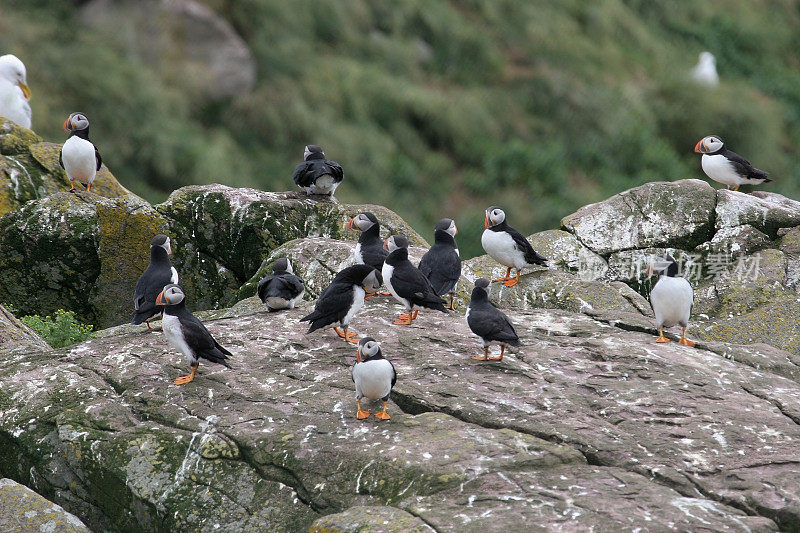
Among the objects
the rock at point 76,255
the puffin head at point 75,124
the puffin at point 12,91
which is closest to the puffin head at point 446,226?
the rock at point 76,255

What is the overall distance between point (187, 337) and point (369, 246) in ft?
7.69

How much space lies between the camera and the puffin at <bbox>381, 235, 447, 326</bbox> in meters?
7.70

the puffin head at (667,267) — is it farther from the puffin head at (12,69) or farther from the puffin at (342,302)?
the puffin head at (12,69)

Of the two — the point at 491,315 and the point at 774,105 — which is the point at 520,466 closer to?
the point at 491,315

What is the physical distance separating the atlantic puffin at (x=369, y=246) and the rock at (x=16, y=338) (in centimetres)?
265

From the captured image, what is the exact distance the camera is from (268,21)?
22859 mm

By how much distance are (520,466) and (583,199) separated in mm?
16297

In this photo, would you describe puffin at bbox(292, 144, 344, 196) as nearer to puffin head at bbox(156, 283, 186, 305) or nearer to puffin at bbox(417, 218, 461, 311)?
puffin at bbox(417, 218, 461, 311)

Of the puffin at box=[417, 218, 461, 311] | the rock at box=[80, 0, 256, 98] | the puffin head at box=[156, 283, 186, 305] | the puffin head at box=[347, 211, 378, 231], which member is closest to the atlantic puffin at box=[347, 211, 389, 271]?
the puffin head at box=[347, 211, 378, 231]

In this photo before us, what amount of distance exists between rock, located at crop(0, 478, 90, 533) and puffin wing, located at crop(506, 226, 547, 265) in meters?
4.79

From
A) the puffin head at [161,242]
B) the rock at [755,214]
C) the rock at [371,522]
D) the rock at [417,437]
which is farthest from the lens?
the rock at [755,214]

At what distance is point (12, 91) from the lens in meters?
13.2

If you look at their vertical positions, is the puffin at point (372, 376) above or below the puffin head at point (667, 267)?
below

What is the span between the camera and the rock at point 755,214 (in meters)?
10.5
